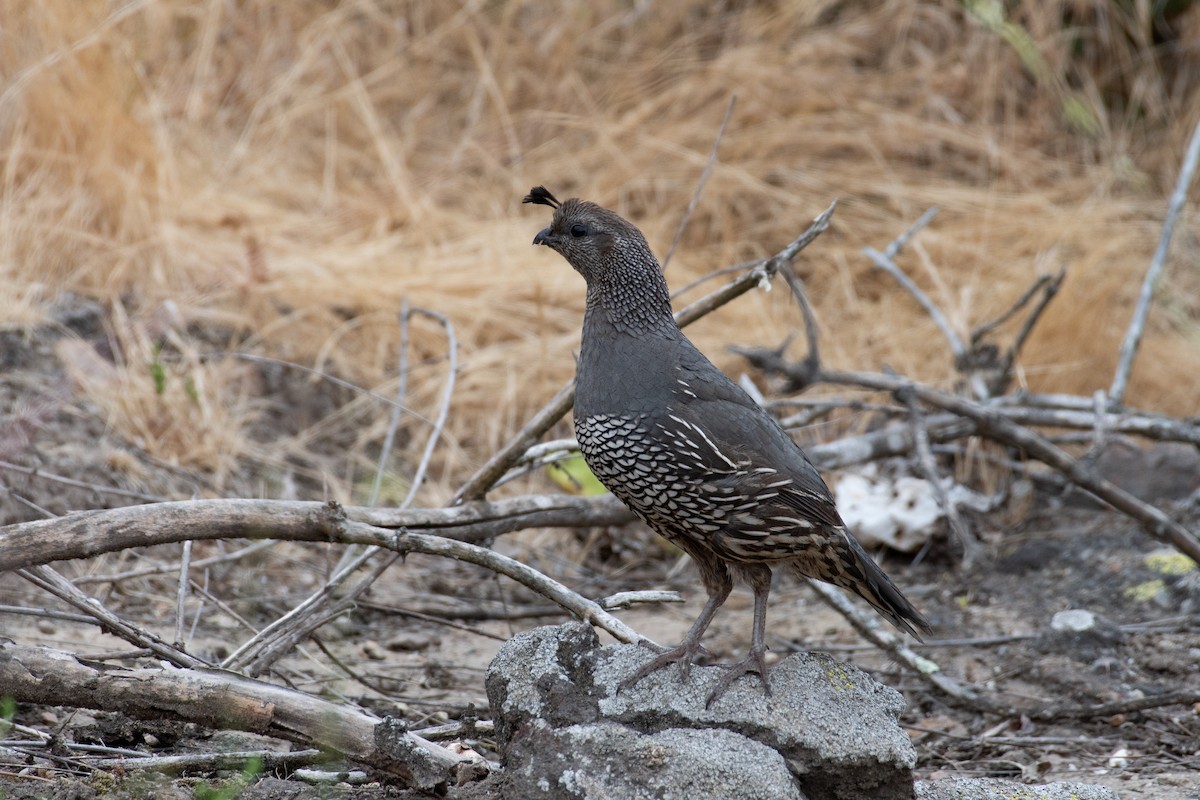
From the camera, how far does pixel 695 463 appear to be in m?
2.87

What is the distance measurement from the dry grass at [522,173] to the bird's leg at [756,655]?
8.32 ft

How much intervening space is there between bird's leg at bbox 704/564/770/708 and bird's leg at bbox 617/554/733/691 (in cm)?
8

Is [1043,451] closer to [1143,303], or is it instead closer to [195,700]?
[1143,303]

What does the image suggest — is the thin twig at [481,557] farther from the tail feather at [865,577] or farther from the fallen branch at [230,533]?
the tail feather at [865,577]

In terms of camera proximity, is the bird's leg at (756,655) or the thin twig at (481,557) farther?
the thin twig at (481,557)

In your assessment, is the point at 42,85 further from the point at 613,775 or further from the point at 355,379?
the point at 613,775

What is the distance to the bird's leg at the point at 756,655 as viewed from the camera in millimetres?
2764

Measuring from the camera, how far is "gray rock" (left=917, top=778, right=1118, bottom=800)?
2.67 meters

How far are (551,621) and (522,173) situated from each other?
3.49 metres

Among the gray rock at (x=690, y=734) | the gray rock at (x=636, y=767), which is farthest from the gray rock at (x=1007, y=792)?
the gray rock at (x=636, y=767)

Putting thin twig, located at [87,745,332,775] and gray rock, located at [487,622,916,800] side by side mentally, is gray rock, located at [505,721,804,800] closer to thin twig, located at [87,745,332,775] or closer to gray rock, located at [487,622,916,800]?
gray rock, located at [487,622,916,800]

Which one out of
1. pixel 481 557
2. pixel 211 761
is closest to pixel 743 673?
pixel 481 557

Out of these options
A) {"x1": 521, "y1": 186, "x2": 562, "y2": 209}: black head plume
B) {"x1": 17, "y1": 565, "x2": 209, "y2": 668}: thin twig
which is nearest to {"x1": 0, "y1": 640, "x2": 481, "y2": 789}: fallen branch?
{"x1": 17, "y1": 565, "x2": 209, "y2": 668}: thin twig

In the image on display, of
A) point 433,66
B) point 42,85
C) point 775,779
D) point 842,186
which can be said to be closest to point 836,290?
point 842,186
